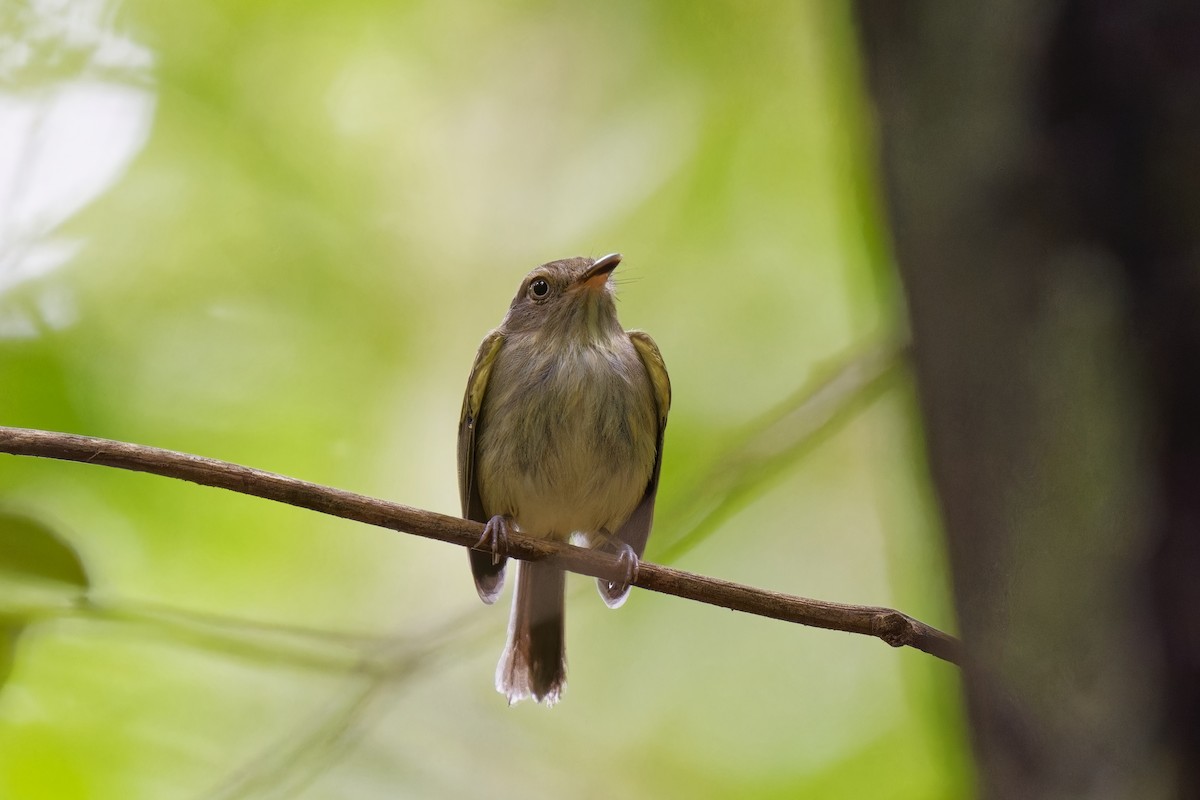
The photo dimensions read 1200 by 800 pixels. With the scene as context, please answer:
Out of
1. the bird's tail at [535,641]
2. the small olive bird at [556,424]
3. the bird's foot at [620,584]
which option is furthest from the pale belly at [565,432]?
the bird's foot at [620,584]

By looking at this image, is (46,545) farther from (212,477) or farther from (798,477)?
(798,477)

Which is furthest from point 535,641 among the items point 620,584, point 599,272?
point 599,272

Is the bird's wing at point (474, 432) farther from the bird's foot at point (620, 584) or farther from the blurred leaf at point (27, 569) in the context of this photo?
the blurred leaf at point (27, 569)

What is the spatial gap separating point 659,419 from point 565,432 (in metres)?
0.29

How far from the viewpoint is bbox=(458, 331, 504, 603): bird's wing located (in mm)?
3299

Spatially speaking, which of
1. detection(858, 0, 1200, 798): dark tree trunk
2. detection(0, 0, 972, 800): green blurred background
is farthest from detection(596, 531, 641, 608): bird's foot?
detection(858, 0, 1200, 798): dark tree trunk

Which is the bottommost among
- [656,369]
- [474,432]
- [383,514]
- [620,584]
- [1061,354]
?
[620,584]

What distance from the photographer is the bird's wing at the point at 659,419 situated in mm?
3389

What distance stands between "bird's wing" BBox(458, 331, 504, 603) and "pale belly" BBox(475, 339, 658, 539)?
37mm

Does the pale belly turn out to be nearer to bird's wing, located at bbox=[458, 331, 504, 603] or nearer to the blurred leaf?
bird's wing, located at bbox=[458, 331, 504, 603]

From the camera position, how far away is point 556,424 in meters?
3.44

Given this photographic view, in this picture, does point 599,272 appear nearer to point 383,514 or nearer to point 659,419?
point 659,419

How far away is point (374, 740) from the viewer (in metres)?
2.58

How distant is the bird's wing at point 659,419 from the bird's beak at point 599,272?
215 millimetres
